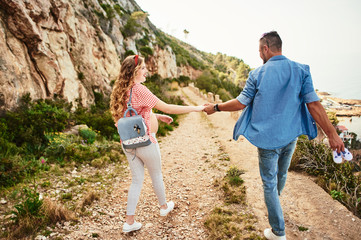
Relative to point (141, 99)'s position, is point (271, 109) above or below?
below

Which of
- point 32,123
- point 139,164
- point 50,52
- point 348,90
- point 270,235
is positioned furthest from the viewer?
point 348,90

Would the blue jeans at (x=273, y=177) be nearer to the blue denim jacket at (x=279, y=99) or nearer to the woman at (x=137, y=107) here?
the blue denim jacket at (x=279, y=99)

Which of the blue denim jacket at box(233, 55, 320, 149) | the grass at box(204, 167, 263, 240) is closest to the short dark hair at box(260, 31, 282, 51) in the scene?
the blue denim jacket at box(233, 55, 320, 149)

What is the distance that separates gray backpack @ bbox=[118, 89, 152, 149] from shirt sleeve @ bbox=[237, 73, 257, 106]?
3.71 ft

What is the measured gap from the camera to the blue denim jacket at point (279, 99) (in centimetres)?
196

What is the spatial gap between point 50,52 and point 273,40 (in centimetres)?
910

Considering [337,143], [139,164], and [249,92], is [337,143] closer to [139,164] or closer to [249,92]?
[249,92]

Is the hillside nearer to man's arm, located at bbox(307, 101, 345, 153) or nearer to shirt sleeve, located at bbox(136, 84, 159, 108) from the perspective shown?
shirt sleeve, located at bbox(136, 84, 159, 108)

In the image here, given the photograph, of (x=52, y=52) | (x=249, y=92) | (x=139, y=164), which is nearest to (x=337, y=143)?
(x=249, y=92)

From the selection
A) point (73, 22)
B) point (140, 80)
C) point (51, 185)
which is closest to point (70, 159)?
point (51, 185)

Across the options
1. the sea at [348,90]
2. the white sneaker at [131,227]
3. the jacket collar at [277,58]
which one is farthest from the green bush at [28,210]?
the sea at [348,90]

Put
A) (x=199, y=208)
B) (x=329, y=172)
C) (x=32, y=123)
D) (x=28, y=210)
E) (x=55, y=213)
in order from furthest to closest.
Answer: (x=32, y=123)
(x=329, y=172)
(x=199, y=208)
(x=55, y=213)
(x=28, y=210)

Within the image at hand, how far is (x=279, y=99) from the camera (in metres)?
1.97

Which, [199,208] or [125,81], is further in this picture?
[199,208]
